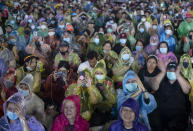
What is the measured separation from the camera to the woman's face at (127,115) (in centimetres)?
258

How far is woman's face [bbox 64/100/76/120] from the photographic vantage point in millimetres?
2762

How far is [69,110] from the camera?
277cm

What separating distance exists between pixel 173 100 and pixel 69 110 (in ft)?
5.53

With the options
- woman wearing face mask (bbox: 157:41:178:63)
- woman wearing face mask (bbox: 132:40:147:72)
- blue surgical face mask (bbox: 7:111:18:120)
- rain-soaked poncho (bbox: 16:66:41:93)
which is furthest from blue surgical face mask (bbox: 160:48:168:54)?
blue surgical face mask (bbox: 7:111:18:120)

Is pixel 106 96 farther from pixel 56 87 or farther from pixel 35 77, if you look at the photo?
pixel 35 77

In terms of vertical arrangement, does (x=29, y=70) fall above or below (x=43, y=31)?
below

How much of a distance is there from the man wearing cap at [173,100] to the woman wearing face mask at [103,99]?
2.86ft

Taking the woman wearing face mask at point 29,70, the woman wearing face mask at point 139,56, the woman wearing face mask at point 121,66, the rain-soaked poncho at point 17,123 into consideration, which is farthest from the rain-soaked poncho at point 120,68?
the rain-soaked poncho at point 17,123

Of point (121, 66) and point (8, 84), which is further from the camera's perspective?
point (121, 66)

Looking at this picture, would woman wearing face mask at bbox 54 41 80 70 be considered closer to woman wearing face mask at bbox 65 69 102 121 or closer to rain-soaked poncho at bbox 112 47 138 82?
rain-soaked poncho at bbox 112 47 138 82

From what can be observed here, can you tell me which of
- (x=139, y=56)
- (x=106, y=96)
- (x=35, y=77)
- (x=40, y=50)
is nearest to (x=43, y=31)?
(x=40, y=50)

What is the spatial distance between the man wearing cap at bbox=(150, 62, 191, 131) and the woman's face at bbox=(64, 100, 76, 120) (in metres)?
1.51

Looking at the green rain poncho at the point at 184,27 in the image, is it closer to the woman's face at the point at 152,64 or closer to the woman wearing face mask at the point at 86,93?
the woman's face at the point at 152,64

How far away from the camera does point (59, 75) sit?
430 centimetres
